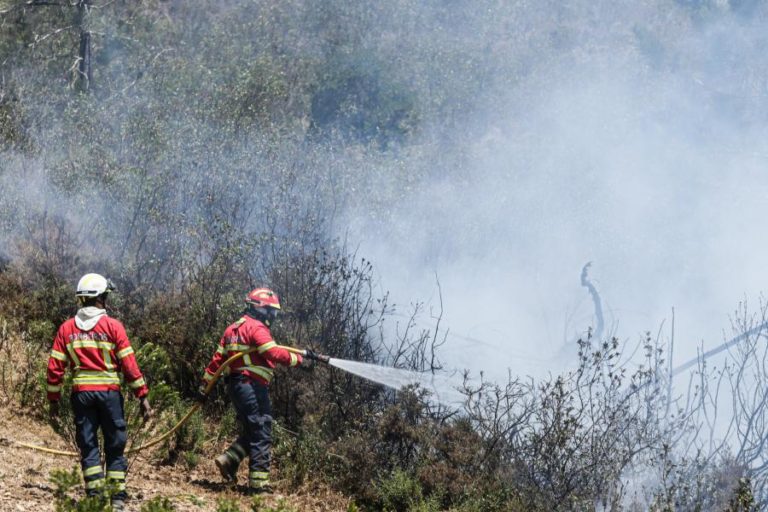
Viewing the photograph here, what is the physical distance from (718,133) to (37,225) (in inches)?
659

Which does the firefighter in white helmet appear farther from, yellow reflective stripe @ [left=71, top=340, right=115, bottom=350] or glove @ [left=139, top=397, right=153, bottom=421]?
glove @ [left=139, top=397, right=153, bottom=421]

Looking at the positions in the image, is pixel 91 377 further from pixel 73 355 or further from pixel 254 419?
pixel 254 419

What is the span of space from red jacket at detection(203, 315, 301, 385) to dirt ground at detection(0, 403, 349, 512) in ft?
3.25

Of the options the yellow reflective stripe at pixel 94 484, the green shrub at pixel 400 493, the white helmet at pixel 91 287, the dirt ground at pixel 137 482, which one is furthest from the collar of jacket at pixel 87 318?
the green shrub at pixel 400 493

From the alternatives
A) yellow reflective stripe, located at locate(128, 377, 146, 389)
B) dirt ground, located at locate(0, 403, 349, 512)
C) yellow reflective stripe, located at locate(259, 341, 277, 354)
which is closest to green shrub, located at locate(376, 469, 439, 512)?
dirt ground, located at locate(0, 403, 349, 512)

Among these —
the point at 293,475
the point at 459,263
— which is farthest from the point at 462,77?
the point at 293,475

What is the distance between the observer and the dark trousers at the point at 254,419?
7406mm

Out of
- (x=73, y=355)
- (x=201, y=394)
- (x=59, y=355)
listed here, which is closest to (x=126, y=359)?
(x=73, y=355)

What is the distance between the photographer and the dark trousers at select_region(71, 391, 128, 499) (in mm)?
6230

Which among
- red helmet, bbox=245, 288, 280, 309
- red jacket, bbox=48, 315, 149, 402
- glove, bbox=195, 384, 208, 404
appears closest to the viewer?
red jacket, bbox=48, 315, 149, 402

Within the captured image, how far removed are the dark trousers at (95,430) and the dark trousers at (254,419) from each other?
1.24 meters

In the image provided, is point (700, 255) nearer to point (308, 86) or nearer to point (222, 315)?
point (308, 86)

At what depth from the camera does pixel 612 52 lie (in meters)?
25.3

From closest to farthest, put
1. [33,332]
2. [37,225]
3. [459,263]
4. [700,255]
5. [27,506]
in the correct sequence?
[27,506], [33,332], [37,225], [459,263], [700,255]
